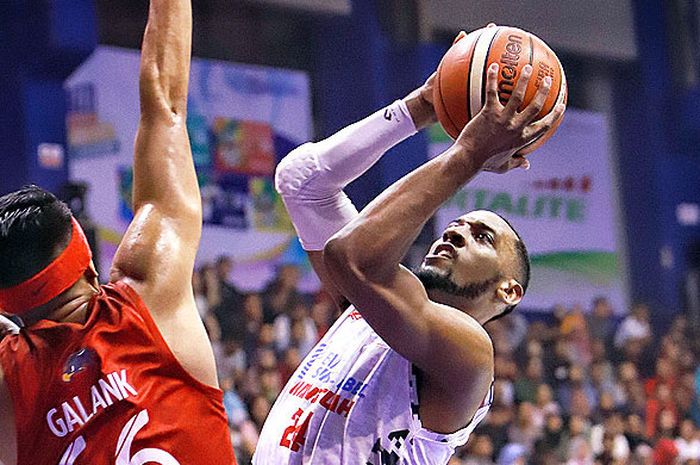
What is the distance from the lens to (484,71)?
335cm

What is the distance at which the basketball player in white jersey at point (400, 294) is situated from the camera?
2.95 m

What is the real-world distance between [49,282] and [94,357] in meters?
0.20

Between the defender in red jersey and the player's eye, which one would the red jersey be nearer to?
the defender in red jersey

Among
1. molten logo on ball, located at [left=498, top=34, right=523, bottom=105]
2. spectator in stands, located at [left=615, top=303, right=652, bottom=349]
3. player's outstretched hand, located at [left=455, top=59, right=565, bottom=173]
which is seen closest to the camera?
player's outstretched hand, located at [left=455, top=59, right=565, bottom=173]

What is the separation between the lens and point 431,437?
344cm

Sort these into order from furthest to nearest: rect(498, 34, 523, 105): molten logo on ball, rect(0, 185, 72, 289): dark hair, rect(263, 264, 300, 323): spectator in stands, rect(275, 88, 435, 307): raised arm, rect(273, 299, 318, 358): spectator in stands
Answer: rect(263, 264, 300, 323): spectator in stands → rect(273, 299, 318, 358): spectator in stands → rect(275, 88, 435, 307): raised arm → rect(498, 34, 523, 105): molten logo on ball → rect(0, 185, 72, 289): dark hair

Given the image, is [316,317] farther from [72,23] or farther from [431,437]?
[431,437]

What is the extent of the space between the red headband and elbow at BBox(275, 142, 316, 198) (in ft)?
4.96

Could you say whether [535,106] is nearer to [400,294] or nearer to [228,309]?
[400,294]

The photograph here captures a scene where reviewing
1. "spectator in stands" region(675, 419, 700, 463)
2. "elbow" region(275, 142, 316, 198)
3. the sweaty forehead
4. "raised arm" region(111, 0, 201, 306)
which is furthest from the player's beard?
"spectator in stands" region(675, 419, 700, 463)

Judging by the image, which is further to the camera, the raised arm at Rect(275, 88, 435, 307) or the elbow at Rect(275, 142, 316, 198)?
the elbow at Rect(275, 142, 316, 198)

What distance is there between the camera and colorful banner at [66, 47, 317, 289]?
12531 millimetres

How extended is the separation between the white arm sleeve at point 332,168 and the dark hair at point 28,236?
1541 mm

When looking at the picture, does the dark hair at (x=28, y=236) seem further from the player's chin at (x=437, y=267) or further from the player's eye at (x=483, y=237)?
the player's eye at (x=483, y=237)
